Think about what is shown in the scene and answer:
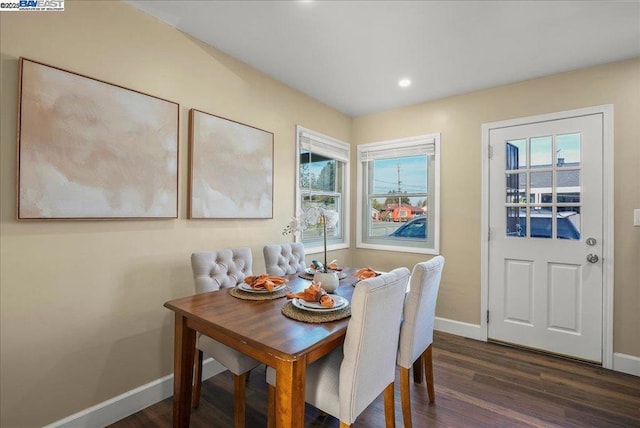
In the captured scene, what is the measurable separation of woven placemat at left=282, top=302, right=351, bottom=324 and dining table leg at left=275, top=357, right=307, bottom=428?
268 millimetres

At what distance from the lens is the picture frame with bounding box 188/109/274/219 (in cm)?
224

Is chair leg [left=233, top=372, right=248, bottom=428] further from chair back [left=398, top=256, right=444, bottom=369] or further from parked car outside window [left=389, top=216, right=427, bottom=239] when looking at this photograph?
parked car outside window [left=389, top=216, right=427, bottom=239]

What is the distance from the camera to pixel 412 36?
86.1 inches

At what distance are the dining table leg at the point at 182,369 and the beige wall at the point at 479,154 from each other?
2.59 metres

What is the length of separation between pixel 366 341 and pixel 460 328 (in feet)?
7.85

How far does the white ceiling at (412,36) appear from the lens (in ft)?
6.24

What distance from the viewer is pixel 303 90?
3.19 meters

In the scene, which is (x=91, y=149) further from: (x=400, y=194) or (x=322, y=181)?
(x=400, y=194)

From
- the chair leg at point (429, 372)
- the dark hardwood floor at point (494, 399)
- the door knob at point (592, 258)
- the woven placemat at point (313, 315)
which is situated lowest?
the dark hardwood floor at point (494, 399)

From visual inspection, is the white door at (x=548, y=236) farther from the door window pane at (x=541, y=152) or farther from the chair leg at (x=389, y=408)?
the chair leg at (x=389, y=408)

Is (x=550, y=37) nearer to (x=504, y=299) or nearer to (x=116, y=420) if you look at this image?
(x=504, y=299)

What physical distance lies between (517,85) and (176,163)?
3163 millimetres

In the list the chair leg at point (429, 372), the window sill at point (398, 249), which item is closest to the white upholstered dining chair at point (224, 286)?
the chair leg at point (429, 372)

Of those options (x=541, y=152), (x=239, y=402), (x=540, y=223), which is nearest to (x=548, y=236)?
(x=540, y=223)
